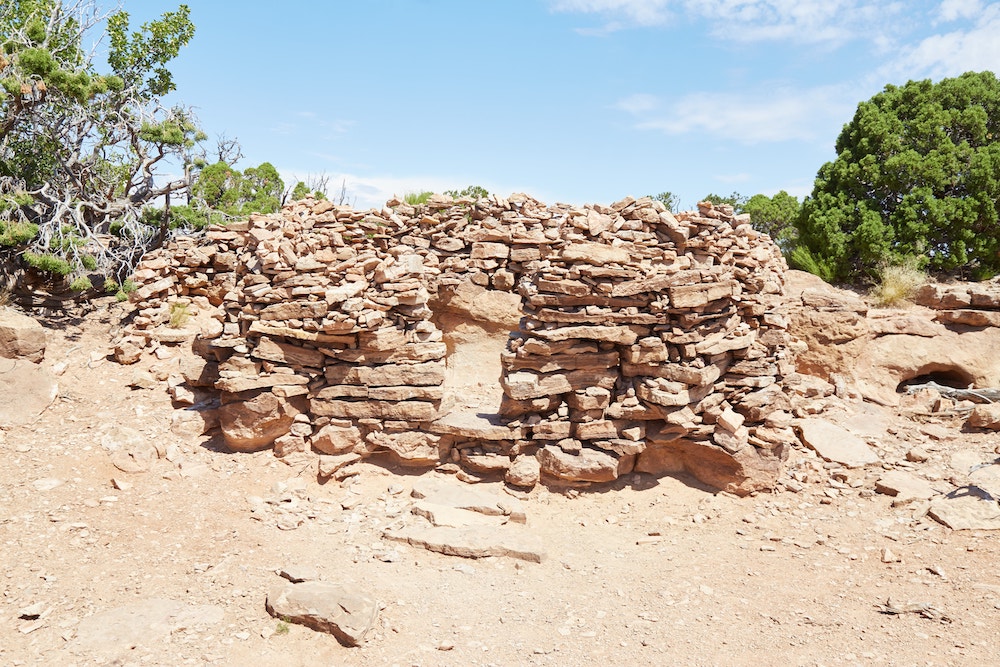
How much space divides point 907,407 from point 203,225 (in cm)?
1178

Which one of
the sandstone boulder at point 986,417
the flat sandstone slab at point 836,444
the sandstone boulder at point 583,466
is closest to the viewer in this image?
the sandstone boulder at point 583,466

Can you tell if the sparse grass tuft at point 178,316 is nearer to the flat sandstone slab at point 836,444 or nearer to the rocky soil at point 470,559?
the rocky soil at point 470,559

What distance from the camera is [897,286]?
1102 cm

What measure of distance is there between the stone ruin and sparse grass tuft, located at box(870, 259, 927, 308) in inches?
179

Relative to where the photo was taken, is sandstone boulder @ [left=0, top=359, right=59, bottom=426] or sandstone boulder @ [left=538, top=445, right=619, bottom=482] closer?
sandstone boulder @ [left=0, top=359, right=59, bottom=426]

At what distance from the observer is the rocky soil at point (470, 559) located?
448 centimetres

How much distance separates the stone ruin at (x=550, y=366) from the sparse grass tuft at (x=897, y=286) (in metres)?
4.54

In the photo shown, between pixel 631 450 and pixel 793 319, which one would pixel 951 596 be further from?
pixel 793 319

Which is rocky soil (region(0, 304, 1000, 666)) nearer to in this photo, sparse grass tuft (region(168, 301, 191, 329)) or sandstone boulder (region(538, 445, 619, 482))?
sandstone boulder (region(538, 445, 619, 482))

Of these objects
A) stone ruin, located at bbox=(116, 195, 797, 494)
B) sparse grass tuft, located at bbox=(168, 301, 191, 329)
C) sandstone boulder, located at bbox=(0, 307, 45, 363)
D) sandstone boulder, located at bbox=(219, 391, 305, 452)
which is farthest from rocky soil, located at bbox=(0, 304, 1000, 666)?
sparse grass tuft, located at bbox=(168, 301, 191, 329)

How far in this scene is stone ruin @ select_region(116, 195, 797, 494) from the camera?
6875mm

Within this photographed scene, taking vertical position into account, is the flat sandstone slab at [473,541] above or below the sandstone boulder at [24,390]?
below

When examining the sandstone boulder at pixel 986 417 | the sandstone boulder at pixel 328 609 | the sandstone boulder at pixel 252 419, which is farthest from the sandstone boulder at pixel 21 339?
the sandstone boulder at pixel 986 417

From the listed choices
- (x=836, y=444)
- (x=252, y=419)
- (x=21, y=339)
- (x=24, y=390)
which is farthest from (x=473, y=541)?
(x=21, y=339)
